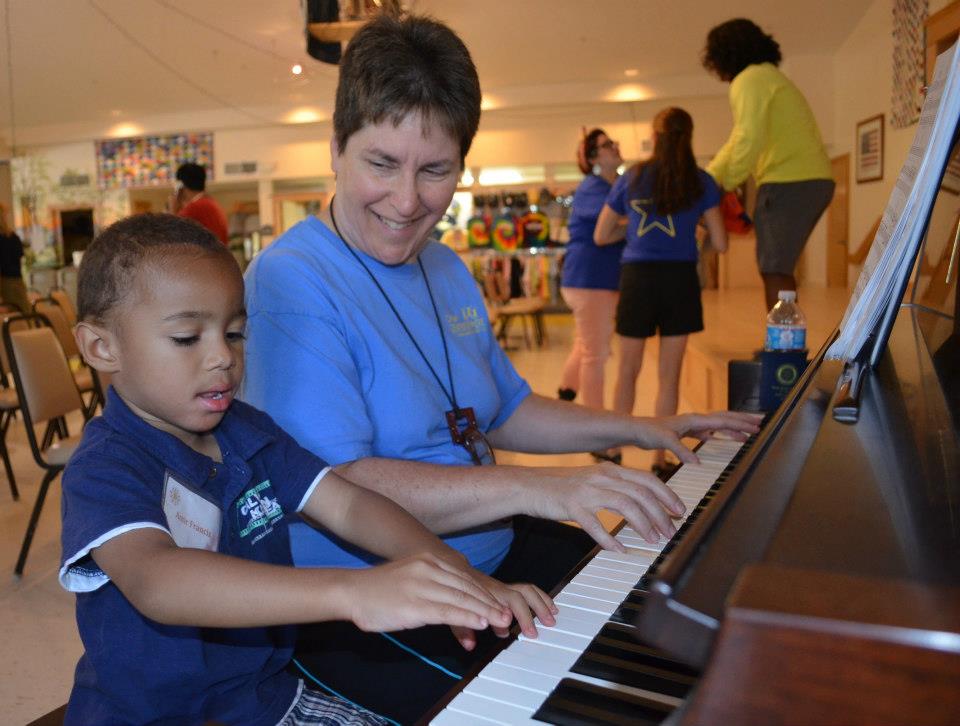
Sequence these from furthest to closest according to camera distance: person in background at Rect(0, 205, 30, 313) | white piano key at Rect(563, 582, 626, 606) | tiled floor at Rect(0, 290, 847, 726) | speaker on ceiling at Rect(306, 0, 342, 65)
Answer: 1. person in background at Rect(0, 205, 30, 313)
2. speaker on ceiling at Rect(306, 0, 342, 65)
3. tiled floor at Rect(0, 290, 847, 726)
4. white piano key at Rect(563, 582, 626, 606)

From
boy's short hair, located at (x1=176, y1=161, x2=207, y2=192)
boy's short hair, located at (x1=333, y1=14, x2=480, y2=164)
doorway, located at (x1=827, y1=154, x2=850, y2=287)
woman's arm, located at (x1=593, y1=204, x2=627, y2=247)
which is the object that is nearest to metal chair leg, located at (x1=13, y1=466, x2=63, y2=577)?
boy's short hair, located at (x1=333, y1=14, x2=480, y2=164)

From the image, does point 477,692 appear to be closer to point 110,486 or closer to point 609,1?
point 110,486

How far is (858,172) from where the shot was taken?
33.1ft

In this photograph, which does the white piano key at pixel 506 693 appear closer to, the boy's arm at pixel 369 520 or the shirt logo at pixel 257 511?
the boy's arm at pixel 369 520

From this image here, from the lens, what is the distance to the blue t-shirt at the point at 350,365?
4.08ft

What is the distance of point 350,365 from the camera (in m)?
1.30

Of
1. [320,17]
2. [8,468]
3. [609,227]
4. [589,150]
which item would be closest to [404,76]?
[609,227]

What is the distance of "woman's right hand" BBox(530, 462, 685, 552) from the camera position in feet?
3.50

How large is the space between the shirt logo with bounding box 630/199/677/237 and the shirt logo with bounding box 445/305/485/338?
247 centimetres

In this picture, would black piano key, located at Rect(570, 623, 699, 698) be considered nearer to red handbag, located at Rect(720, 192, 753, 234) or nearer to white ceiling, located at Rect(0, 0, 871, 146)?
red handbag, located at Rect(720, 192, 753, 234)

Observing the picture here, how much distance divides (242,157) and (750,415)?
13794mm

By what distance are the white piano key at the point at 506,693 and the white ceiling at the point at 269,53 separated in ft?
22.1

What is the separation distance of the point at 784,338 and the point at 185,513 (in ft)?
4.10

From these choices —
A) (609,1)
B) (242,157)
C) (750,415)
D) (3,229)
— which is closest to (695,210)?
(750,415)
